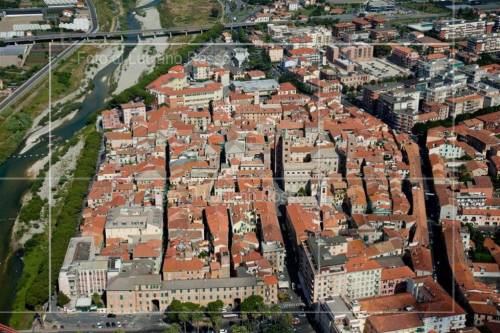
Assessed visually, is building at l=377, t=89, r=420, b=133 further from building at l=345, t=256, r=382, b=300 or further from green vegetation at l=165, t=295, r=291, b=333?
green vegetation at l=165, t=295, r=291, b=333

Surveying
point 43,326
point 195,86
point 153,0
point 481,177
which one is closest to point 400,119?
point 481,177

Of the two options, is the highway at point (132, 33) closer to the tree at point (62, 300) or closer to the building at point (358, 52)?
the building at point (358, 52)

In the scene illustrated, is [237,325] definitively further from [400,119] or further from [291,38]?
[291,38]

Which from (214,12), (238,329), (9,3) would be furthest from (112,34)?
(238,329)

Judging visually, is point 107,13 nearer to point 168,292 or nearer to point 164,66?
point 164,66

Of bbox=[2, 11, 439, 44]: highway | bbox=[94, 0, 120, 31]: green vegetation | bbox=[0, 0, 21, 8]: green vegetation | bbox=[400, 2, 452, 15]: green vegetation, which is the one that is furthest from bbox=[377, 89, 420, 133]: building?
bbox=[0, 0, 21, 8]: green vegetation

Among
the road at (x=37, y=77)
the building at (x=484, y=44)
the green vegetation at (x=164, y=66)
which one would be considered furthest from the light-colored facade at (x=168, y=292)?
the building at (x=484, y=44)
